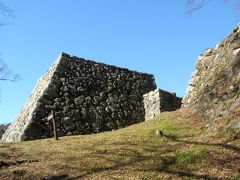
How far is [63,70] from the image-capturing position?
24.0 metres

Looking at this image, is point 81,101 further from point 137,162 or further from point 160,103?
point 137,162

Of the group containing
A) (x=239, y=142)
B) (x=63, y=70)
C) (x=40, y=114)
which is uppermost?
(x=63, y=70)

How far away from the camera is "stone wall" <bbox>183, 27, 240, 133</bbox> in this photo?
46.9 feet

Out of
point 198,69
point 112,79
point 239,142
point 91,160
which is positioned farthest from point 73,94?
point 239,142

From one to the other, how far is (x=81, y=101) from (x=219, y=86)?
366 inches

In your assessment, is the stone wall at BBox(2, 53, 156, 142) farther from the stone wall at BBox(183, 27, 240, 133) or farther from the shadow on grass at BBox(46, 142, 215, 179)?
the shadow on grass at BBox(46, 142, 215, 179)

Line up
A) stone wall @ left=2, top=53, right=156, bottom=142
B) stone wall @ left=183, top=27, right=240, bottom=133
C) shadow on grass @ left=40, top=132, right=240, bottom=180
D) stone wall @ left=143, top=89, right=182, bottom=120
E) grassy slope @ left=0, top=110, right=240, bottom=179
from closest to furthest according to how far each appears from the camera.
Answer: grassy slope @ left=0, top=110, right=240, bottom=179 → shadow on grass @ left=40, top=132, right=240, bottom=180 → stone wall @ left=183, top=27, right=240, bottom=133 → stone wall @ left=2, top=53, right=156, bottom=142 → stone wall @ left=143, top=89, right=182, bottom=120

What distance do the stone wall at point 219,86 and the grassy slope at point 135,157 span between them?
0.82 metres

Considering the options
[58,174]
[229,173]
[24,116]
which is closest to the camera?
[229,173]

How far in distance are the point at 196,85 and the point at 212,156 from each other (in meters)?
8.22

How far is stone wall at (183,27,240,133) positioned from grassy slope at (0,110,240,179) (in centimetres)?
82

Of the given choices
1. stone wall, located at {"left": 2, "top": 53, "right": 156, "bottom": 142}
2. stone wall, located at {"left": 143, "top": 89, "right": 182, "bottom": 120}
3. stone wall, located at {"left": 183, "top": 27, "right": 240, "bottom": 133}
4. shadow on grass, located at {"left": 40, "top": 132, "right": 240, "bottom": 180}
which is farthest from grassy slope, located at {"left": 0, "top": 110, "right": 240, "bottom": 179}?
stone wall, located at {"left": 143, "top": 89, "right": 182, "bottom": 120}

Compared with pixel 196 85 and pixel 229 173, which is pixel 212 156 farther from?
pixel 196 85

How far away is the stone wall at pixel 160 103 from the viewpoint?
2255 cm
